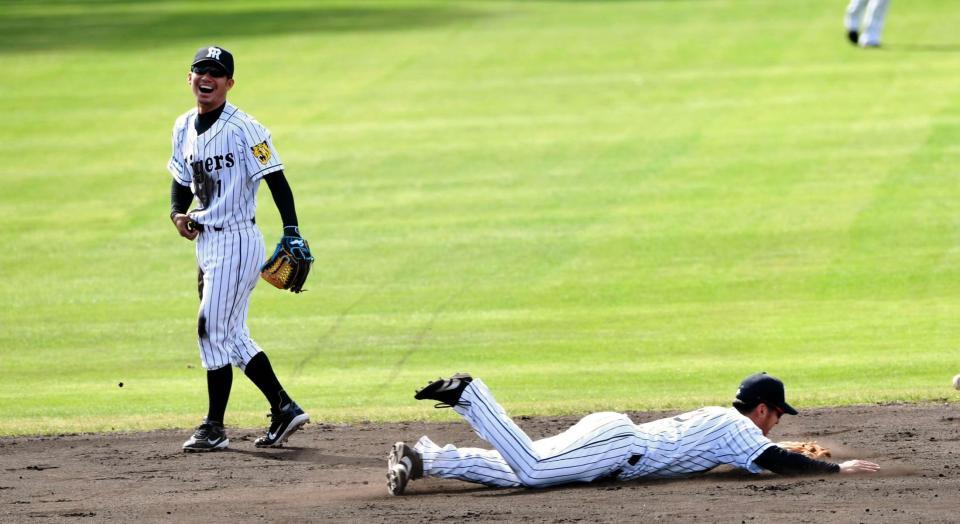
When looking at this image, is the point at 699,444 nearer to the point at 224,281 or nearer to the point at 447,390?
the point at 447,390

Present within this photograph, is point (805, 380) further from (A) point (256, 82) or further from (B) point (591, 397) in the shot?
(A) point (256, 82)

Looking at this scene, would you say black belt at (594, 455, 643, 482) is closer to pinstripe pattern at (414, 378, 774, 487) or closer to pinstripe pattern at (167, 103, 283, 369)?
pinstripe pattern at (414, 378, 774, 487)

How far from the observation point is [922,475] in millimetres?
6977

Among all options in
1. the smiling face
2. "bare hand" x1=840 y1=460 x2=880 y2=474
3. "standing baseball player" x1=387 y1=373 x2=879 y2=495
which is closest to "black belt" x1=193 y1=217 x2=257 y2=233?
the smiling face

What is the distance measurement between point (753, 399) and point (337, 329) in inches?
223

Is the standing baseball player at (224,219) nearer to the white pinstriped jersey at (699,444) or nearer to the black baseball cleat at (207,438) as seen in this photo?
the black baseball cleat at (207,438)

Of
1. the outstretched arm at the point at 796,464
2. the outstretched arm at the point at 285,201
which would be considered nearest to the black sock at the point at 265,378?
the outstretched arm at the point at 285,201

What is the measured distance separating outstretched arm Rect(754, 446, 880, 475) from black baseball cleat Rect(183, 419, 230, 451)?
122 inches

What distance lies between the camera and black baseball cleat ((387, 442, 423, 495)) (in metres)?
6.76

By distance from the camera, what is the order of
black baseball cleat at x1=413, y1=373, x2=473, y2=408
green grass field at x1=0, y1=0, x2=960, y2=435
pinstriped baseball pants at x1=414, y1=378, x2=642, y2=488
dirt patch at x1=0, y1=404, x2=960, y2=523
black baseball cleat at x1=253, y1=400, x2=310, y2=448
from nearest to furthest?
1. dirt patch at x1=0, y1=404, x2=960, y2=523
2. black baseball cleat at x1=413, y1=373, x2=473, y2=408
3. pinstriped baseball pants at x1=414, y1=378, x2=642, y2=488
4. black baseball cleat at x1=253, y1=400, x2=310, y2=448
5. green grass field at x1=0, y1=0, x2=960, y2=435

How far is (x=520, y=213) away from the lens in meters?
15.5

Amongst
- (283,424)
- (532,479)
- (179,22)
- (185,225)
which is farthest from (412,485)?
(179,22)

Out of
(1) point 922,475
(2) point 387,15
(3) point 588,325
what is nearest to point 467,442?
(1) point 922,475

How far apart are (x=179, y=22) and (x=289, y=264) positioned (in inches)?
851
